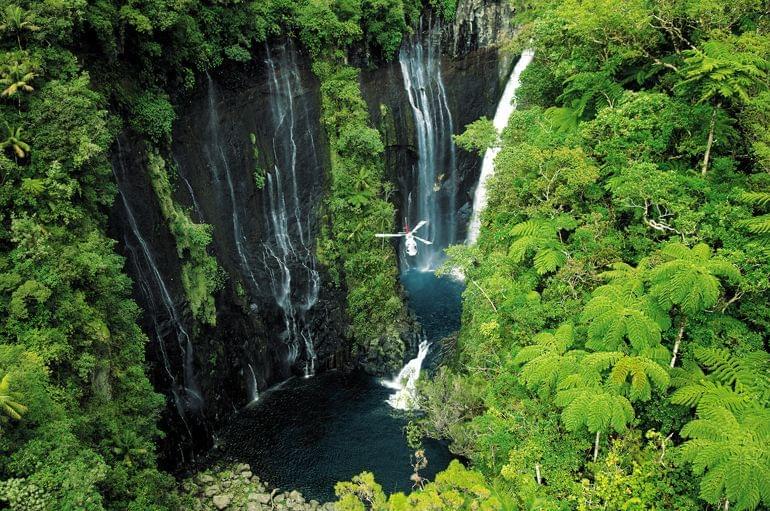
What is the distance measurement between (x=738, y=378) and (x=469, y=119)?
2055cm

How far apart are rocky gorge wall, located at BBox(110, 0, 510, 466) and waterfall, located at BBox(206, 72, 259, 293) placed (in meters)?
0.04

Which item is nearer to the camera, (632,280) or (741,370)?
(741,370)

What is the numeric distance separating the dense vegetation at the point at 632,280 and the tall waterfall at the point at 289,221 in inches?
360

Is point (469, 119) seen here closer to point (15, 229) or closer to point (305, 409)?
point (305, 409)

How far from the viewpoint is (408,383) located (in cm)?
2041

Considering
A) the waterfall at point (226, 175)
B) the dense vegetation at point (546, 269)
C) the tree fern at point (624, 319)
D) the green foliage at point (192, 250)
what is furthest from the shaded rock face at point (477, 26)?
the tree fern at point (624, 319)

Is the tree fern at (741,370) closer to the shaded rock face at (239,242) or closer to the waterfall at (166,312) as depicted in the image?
the waterfall at (166,312)

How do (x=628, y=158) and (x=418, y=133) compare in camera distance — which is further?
(x=418, y=133)

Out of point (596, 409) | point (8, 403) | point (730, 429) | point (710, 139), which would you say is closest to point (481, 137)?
point (710, 139)

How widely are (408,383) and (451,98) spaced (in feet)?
45.5

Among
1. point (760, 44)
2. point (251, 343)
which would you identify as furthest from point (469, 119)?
point (760, 44)

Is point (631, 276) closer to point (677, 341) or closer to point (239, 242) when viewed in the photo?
point (677, 341)

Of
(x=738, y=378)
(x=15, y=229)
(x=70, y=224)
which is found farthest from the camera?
(x=70, y=224)

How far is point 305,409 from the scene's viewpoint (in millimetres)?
19250
